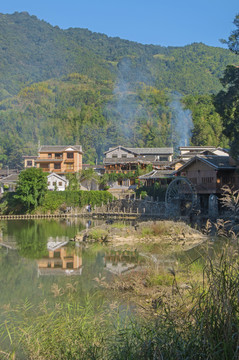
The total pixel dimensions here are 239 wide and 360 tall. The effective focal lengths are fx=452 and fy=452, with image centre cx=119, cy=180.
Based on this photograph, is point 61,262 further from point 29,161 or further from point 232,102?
→ point 29,161

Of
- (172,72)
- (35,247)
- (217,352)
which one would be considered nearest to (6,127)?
(172,72)

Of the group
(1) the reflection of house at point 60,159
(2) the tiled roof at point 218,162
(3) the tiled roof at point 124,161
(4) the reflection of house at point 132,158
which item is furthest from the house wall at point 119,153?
(2) the tiled roof at point 218,162

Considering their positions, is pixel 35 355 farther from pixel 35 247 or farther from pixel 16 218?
pixel 16 218

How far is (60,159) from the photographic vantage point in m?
62.5

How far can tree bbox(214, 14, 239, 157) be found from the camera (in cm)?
2552

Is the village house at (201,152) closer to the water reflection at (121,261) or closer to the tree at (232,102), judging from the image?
the tree at (232,102)

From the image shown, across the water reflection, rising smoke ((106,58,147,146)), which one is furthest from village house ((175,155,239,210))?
rising smoke ((106,58,147,146))

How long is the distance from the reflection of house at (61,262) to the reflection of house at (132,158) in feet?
116

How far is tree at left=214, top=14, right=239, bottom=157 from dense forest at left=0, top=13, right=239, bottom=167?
47.1 metres

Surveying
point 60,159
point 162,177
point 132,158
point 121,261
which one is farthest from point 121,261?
point 60,159

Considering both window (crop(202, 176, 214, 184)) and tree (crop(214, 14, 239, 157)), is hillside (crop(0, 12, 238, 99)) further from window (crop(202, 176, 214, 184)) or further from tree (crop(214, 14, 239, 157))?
tree (crop(214, 14, 239, 157))

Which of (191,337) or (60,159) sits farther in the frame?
(60,159)

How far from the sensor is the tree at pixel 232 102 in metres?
25.5

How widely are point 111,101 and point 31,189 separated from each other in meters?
70.6
